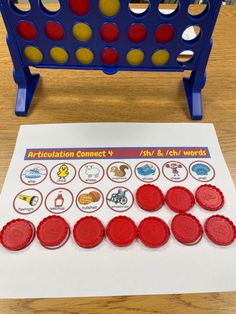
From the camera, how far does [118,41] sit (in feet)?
1.71

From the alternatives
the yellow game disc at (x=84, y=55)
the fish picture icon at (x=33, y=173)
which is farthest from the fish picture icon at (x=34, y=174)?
the yellow game disc at (x=84, y=55)

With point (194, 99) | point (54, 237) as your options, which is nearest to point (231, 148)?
point (194, 99)

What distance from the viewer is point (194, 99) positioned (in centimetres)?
59

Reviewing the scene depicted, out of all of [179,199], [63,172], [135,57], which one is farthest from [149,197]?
[135,57]

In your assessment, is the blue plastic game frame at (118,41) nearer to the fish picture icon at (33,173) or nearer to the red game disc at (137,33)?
the red game disc at (137,33)

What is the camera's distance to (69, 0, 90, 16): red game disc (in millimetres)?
471

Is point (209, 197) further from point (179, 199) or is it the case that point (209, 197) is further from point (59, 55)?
point (59, 55)

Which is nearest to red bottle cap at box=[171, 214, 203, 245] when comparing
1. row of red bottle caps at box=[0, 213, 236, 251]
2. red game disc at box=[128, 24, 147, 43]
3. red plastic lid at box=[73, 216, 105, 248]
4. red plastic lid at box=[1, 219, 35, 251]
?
row of red bottle caps at box=[0, 213, 236, 251]

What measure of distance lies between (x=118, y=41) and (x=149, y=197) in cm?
28

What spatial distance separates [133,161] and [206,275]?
0.21 meters

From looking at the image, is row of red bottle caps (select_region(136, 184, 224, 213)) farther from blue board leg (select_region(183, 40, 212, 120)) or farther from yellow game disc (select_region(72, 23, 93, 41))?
yellow game disc (select_region(72, 23, 93, 41))

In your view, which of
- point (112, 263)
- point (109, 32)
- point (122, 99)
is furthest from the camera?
point (122, 99)

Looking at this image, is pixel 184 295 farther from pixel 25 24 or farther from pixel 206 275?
Result: pixel 25 24

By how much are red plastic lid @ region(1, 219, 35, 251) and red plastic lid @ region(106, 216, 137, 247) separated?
112 millimetres
